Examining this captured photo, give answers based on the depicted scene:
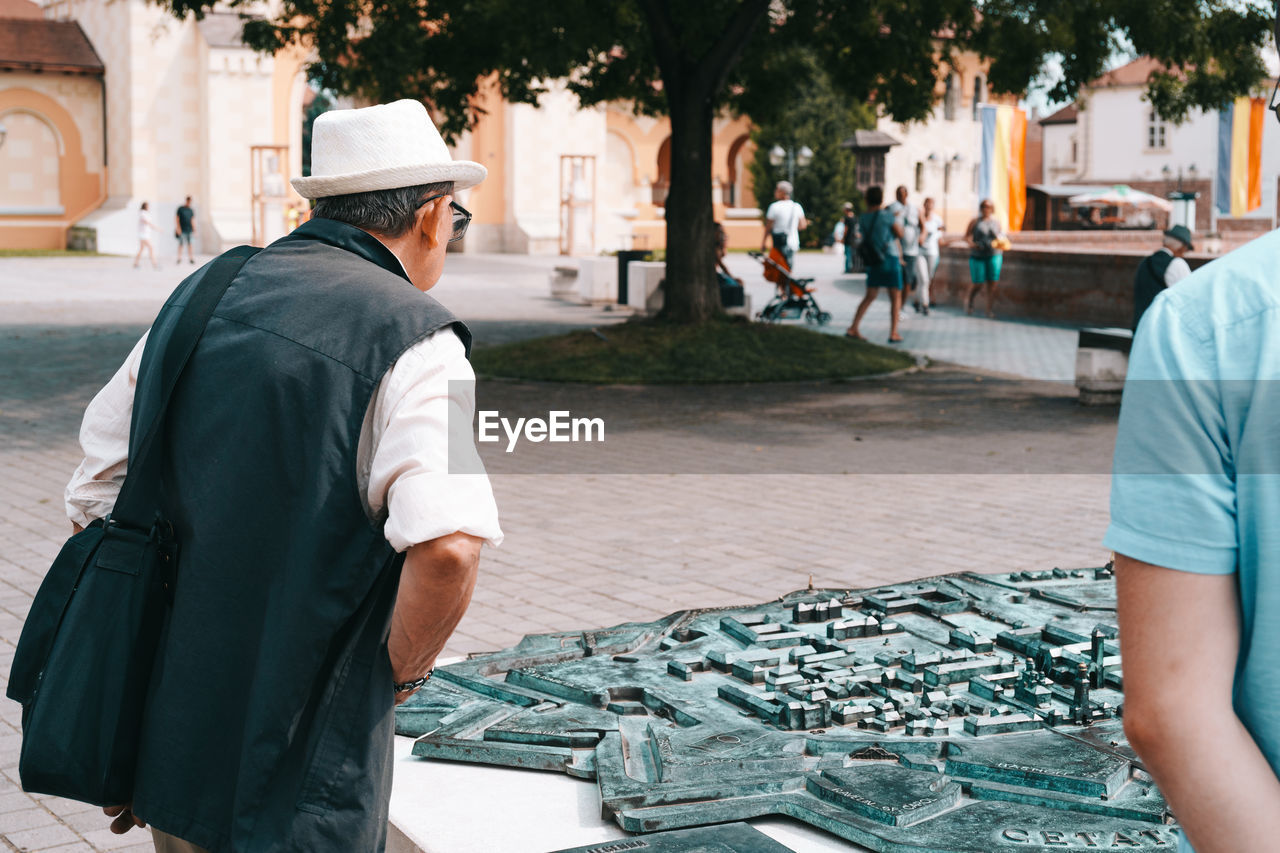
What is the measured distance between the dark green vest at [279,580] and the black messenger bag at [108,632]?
0.03 metres

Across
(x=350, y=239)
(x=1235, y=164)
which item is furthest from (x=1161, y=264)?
(x=1235, y=164)

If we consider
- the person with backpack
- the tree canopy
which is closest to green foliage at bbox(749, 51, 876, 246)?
the person with backpack

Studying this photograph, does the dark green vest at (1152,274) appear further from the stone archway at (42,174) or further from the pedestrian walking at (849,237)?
the stone archway at (42,174)

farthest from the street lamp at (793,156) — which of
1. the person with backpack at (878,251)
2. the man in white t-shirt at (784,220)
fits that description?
the person with backpack at (878,251)

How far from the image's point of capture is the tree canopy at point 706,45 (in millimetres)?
14312

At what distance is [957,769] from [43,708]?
2.15 meters

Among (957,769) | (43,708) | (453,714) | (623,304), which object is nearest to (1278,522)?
(43,708)

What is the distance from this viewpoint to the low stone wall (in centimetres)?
2127

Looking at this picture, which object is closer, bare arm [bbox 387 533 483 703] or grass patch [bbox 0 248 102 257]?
bare arm [bbox 387 533 483 703]

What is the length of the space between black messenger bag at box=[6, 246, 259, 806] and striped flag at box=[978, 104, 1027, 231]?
34.9m

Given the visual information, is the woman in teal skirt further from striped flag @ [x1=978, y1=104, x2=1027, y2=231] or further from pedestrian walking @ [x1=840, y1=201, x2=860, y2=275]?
striped flag @ [x1=978, y1=104, x2=1027, y2=231]

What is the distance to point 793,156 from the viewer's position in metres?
52.6

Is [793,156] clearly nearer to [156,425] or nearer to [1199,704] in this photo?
[156,425]

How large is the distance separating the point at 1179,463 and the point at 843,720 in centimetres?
267
